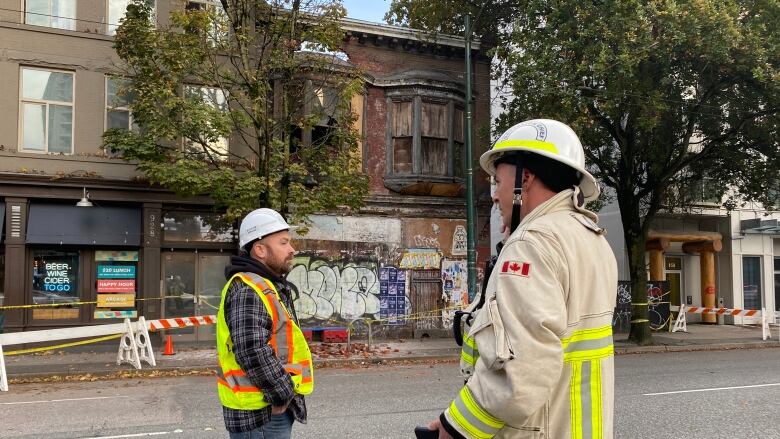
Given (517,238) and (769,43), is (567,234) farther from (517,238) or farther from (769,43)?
(769,43)

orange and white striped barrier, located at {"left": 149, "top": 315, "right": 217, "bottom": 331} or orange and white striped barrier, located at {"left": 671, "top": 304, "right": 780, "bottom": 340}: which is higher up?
orange and white striped barrier, located at {"left": 149, "top": 315, "right": 217, "bottom": 331}

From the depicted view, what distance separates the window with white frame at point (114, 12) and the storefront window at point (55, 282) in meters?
5.78

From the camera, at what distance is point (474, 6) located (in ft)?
61.7

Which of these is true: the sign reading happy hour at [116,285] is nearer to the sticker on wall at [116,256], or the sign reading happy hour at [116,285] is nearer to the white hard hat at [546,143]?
the sticker on wall at [116,256]

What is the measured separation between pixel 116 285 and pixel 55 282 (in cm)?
139

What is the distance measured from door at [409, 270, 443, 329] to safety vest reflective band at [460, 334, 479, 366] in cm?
1566

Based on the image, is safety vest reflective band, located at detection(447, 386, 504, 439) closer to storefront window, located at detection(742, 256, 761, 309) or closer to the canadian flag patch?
the canadian flag patch

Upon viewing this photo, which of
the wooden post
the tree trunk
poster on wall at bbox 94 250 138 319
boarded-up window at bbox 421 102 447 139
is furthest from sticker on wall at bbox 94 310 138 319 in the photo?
the wooden post

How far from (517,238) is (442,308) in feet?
53.0

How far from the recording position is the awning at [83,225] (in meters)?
14.6

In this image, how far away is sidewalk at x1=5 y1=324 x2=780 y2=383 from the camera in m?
12.2

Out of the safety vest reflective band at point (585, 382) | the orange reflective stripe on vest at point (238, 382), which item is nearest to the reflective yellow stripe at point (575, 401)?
the safety vest reflective band at point (585, 382)

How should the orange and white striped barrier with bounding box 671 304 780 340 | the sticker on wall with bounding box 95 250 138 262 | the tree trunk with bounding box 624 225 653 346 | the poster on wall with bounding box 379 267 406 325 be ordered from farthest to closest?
1. the orange and white striped barrier with bounding box 671 304 780 340
2. the poster on wall with bounding box 379 267 406 325
3. the tree trunk with bounding box 624 225 653 346
4. the sticker on wall with bounding box 95 250 138 262

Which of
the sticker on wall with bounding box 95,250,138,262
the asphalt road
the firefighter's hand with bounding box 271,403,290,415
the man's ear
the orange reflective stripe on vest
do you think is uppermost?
the man's ear
